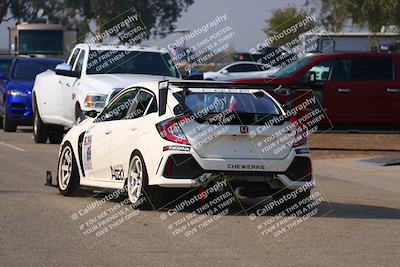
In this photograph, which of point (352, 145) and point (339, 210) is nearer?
point (339, 210)

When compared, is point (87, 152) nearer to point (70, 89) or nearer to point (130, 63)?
point (130, 63)

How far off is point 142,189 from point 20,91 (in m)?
12.9

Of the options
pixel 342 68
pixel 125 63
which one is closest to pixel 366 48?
pixel 342 68

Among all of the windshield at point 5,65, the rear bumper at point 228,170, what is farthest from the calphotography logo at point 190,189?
the windshield at point 5,65

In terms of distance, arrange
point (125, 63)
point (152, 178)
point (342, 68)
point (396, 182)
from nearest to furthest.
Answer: point (152, 178) → point (396, 182) → point (125, 63) → point (342, 68)

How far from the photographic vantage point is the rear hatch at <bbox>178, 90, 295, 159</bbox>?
10.9m

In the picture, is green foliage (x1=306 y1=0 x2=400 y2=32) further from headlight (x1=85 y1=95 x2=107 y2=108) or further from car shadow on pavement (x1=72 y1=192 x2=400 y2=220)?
car shadow on pavement (x1=72 y1=192 x2=400 y2=220)

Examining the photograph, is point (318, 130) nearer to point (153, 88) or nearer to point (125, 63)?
point (125, 63)

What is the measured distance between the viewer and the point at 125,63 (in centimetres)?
1917

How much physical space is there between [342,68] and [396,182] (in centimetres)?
595

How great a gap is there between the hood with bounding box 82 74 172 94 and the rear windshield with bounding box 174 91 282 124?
6496 mm

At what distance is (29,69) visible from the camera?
79.2ft

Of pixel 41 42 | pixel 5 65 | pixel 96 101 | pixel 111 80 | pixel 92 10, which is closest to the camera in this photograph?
pixel 96 101

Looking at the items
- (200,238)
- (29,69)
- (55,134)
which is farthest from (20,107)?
(200,238)
